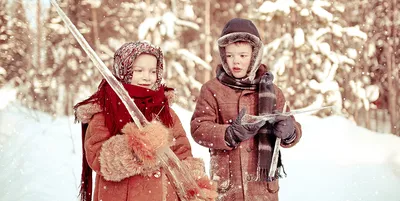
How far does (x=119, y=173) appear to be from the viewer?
2811mm

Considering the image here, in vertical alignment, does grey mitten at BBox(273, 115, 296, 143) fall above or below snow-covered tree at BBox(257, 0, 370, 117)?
below

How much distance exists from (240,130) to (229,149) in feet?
0.70

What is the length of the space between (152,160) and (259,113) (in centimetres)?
98

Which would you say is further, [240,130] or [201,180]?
[240,130]

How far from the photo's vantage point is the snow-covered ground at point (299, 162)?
6.92m

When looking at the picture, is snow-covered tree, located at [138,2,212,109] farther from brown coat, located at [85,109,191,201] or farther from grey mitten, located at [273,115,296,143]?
brown coat, located at [85,109,191,201]

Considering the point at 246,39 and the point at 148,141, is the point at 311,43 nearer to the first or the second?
the point at 246,39

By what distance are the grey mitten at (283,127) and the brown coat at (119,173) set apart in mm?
822

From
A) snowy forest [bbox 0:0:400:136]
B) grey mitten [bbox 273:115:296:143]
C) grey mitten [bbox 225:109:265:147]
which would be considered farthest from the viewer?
snowy forest [bbox 0:0:400:136]

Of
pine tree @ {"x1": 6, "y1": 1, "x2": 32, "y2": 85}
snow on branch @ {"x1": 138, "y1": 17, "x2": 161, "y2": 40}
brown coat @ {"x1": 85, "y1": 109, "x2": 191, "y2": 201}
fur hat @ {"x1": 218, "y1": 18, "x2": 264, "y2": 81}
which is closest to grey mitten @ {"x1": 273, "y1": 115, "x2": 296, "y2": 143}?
fur hat @ {"x1": 218, "y1": 18, "x2": 264, "y2": 81}

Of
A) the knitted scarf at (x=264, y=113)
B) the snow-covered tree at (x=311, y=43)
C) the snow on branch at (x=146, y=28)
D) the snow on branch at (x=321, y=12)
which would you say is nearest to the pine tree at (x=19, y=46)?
the snow on branch at (x=146, y=28)

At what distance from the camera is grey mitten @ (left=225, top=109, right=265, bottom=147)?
324 cm

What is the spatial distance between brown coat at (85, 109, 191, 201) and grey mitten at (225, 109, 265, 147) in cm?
52

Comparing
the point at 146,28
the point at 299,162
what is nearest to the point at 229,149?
the point at 299,162
